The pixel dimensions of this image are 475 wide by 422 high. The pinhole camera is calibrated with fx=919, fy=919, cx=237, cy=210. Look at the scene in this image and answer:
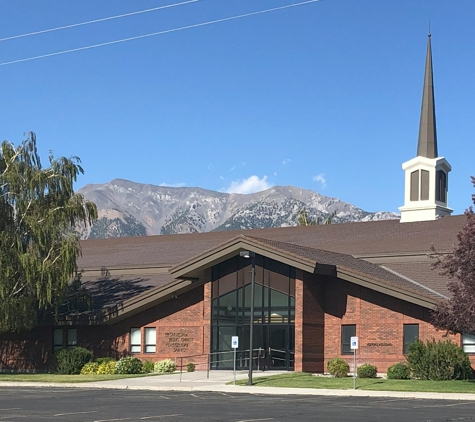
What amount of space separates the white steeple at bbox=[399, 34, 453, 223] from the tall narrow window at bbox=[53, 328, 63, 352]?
772 inches

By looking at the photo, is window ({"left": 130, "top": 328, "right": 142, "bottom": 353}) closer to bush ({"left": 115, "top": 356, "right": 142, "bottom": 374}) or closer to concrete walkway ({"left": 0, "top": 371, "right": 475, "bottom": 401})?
bush ({"left": 115, "top": 356, "right": 142, "bottom": 374})

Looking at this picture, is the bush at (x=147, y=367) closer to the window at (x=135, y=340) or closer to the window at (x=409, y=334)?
the window at (x=135, y=340)

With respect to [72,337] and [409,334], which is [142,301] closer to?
[72,337]

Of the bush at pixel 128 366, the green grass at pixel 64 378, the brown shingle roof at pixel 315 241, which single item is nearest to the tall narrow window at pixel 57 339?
the bush at pixel 128 366

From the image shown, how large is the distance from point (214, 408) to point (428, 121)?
109 ft

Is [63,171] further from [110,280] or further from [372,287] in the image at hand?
[372,287]

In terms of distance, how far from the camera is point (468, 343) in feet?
124

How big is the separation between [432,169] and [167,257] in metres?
15.6

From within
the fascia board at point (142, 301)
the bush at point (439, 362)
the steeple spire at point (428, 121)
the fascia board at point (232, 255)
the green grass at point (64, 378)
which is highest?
the steeple spire at point (428, 121)

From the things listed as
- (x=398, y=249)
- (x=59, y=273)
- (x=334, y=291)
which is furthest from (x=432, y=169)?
(x=59, y=273)

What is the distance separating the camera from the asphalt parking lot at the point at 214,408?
20750 millimetres

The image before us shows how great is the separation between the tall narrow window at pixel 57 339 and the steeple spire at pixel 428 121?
22.0 metres

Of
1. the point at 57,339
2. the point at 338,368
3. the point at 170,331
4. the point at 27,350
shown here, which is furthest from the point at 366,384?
the point at 27,350

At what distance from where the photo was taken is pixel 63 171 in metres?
44.1
